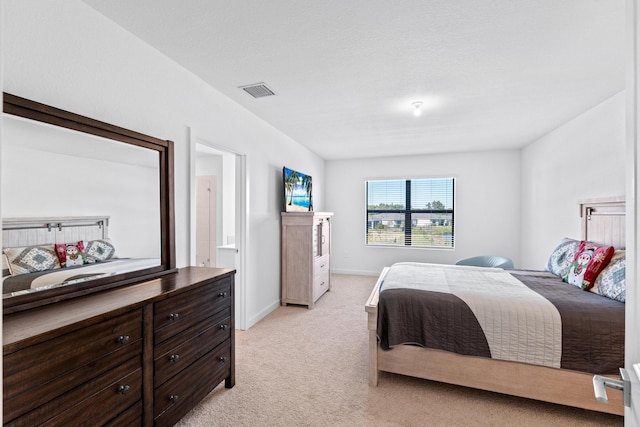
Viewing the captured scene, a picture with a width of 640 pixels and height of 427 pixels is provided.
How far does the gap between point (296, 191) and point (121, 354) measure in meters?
3.35

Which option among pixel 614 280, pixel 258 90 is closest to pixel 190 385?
pixel 258 90

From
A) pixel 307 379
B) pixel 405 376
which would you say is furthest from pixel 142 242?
pixel 405 376

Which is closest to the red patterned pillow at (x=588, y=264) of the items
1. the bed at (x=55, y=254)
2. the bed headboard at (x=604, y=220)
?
the bed headboard at (x=604, y=220)

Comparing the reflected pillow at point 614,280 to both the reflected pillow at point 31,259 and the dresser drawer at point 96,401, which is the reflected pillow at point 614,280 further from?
the reflected pillow at point 31,259

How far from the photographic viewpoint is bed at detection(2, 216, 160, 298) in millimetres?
1395

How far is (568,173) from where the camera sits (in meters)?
3.72

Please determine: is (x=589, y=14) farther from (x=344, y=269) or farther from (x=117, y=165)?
(x=344, y=269)

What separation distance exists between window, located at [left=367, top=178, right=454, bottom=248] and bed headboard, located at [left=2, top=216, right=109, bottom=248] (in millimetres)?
5020

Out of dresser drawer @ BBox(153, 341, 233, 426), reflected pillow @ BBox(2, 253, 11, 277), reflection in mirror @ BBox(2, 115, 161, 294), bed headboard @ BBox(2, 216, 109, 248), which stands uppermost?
reflection in mirror @ BBox(2, 115, 161, 294)

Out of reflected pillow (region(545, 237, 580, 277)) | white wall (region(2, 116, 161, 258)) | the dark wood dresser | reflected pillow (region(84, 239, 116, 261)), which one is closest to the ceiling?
white wall (region(2, 116, 161, 258))

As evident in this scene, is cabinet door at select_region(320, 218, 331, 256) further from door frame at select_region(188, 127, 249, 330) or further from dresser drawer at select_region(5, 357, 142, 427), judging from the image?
dresser drawer at select_region(5, 357, 142, 427)

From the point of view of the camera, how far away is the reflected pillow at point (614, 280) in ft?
7.06

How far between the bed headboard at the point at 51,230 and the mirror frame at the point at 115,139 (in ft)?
0.80

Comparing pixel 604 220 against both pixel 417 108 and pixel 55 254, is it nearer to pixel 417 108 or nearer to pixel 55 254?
pixel 417 108
